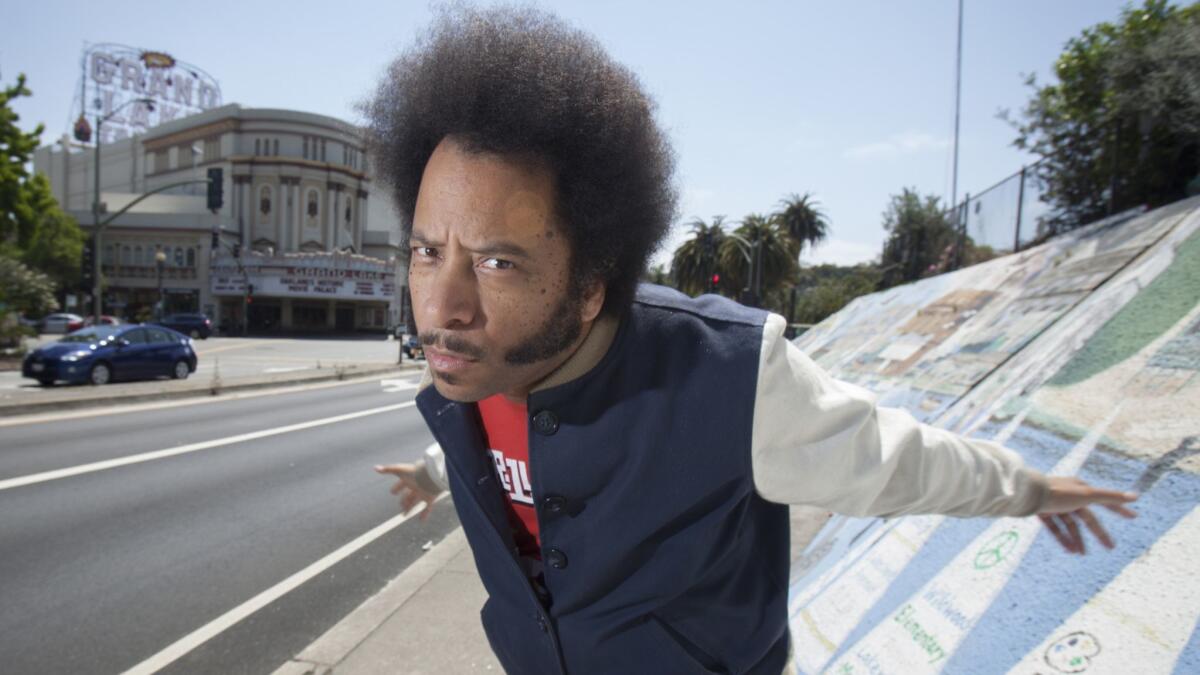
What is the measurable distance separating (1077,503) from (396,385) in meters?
18.7

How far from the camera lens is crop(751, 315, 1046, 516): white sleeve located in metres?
1.26

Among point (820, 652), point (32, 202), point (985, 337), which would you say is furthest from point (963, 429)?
point (32, 202)

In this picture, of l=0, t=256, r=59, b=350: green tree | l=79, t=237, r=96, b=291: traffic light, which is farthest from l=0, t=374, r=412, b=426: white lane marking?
l=79, t=237, r=96, b=291: traffic light

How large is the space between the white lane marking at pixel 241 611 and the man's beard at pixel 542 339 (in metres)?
1.43

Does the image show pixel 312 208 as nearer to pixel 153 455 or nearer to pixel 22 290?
pixel 22 290

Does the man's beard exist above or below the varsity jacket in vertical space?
above

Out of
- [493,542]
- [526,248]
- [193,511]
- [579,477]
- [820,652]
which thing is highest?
[526,248]

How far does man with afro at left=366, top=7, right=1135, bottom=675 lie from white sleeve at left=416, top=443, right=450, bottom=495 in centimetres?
52

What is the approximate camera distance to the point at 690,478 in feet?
4.30

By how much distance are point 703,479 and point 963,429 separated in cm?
275

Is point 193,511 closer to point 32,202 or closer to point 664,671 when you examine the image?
point 664,671

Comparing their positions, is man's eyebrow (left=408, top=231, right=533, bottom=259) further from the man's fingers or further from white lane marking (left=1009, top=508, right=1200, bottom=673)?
white lane marking (left=1009, top=508, right=1200, bottom=673)

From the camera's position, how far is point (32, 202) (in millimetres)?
28719

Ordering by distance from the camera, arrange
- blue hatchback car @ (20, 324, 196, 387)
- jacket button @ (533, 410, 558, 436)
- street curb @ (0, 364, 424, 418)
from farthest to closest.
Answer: blue hatchback car @ (20, 324, 196, 387), street curb @ (0, 364, 424, 418), jacket button @ (533, 410, 558, 436)
